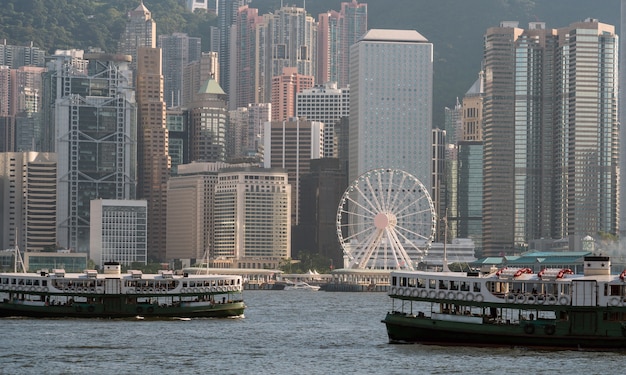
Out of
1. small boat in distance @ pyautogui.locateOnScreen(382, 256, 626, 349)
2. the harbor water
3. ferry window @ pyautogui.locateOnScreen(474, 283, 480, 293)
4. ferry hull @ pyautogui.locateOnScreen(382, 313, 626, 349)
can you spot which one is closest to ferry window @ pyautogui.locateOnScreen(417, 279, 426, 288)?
small boat in distance @ pyautogui.locateOnScreen(382, 256, 626, 349)

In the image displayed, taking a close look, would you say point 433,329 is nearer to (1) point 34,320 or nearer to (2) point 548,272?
(2) point 548,272

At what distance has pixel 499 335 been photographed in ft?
340

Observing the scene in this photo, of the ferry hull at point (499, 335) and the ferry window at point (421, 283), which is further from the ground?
the ferry window at point (421, 283)

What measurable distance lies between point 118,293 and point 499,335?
1806 inches

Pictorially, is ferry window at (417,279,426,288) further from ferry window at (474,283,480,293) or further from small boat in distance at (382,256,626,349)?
ferry window at (474,283,480,293)

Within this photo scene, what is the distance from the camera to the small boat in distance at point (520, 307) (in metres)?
101

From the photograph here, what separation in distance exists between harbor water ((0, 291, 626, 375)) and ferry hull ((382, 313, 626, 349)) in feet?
1.92

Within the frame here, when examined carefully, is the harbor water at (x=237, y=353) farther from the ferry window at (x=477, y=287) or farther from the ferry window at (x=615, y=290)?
the ferry window at (x=477, y=287)

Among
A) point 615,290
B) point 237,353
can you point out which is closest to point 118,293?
point 237,353

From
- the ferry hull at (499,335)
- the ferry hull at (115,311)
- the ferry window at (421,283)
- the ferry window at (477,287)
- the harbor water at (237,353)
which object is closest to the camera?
the harbor water at (237,353)

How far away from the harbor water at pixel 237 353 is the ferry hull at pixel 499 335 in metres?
0.58

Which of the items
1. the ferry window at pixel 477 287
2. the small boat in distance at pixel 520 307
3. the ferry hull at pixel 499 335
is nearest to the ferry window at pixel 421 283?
the small boat in distance at pixel 520 307

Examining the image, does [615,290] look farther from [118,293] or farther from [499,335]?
[118,293]

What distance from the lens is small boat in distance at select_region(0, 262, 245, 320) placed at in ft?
457
